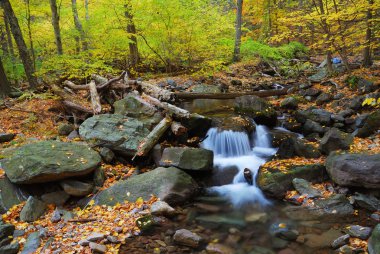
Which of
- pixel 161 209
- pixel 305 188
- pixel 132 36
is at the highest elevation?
pixel 132 36

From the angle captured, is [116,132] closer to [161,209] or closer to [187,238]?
[161,209]

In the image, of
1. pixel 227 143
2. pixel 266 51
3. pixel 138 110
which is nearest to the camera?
pixel 227 143

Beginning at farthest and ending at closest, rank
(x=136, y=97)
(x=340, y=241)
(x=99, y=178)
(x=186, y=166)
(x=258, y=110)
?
(x=258, y=110), (x=136, y=97), (x=186, y=166), (x=99, y=178), (x=340, y=241)

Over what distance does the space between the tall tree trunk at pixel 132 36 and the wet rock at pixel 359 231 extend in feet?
43.4

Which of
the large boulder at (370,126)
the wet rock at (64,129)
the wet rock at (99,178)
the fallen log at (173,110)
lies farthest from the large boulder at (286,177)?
the wet rock at (64,129)

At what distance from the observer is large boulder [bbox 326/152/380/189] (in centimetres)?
611

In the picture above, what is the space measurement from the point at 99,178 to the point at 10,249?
2.55 m

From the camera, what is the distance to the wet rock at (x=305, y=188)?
6763 mm

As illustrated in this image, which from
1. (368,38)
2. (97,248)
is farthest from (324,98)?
(97,248)

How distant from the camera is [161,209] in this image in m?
6.14

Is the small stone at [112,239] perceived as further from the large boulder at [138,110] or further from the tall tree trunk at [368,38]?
the tall tree trunk at [368,38]

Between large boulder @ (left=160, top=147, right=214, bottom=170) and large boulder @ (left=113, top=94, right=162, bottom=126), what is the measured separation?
5.90 ft

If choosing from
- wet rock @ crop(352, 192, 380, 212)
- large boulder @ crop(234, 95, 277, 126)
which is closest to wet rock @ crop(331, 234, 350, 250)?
wet rock @ crop(352, 192, 380, 212)

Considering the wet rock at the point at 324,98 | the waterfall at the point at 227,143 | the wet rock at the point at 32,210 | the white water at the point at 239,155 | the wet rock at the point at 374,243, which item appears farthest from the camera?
the wet rock at the point at 324,98
